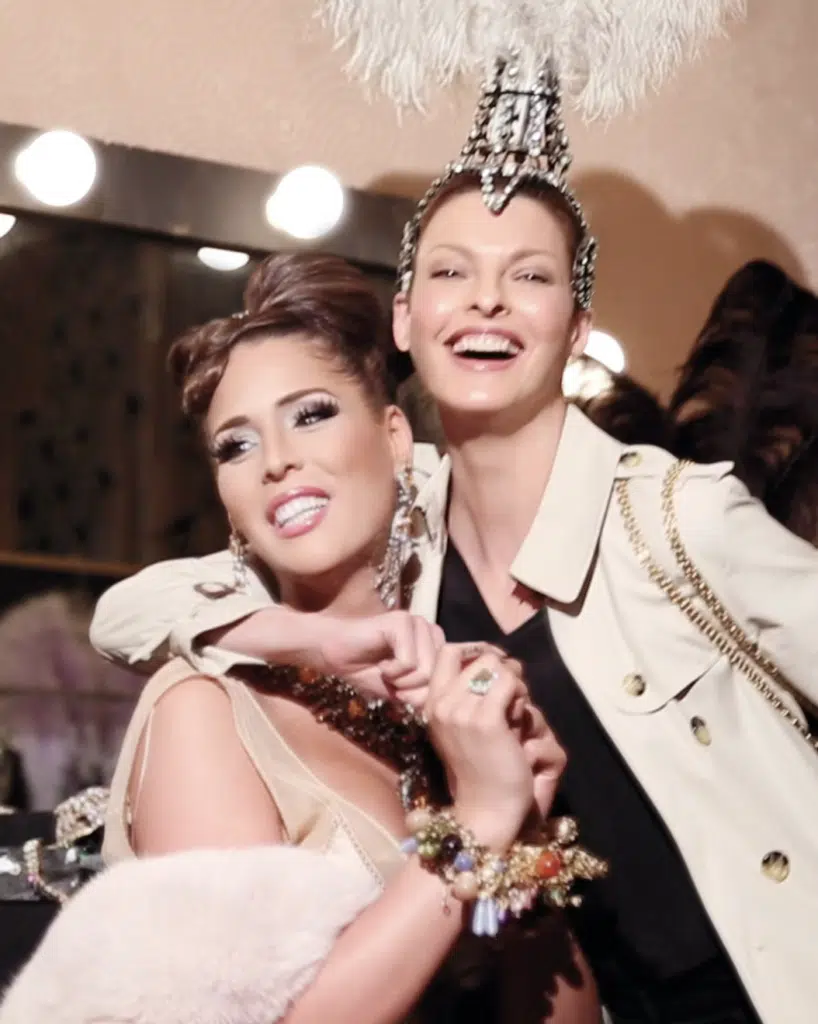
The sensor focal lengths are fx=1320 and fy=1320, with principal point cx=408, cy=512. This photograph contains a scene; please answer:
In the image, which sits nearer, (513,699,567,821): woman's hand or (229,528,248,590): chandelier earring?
(513,699,567,821): woman's hand

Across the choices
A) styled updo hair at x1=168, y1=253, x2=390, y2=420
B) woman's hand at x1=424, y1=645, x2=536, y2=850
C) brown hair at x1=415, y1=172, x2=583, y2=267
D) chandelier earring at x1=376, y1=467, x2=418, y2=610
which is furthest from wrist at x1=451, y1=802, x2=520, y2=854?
brown hair at x1=415, y1=172, x2=583, y2=267

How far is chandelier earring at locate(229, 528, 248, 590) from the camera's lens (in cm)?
100

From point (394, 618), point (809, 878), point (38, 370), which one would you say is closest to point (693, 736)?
point (809, 878)

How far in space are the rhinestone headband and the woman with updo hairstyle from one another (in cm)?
13

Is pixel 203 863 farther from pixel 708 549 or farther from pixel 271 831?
pixel 708 549

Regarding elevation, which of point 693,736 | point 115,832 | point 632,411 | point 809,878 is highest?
point 632,411

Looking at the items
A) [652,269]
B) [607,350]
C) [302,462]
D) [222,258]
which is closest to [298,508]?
[302,462]

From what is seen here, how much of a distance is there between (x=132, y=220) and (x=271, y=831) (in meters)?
0.59

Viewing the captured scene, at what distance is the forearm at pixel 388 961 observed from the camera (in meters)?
Result: 0.76

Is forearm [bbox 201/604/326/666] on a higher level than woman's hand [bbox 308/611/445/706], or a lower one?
higher

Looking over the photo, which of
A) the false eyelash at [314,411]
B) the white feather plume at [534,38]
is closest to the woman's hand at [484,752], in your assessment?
the false eyelash at [314,411]

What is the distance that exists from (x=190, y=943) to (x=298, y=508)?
0.99ft

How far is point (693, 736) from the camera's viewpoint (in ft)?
3.06

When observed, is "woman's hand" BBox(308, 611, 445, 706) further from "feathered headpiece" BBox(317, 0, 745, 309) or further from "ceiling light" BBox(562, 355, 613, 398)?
"ceiling light" BBox(562, 355, 613, 398)
